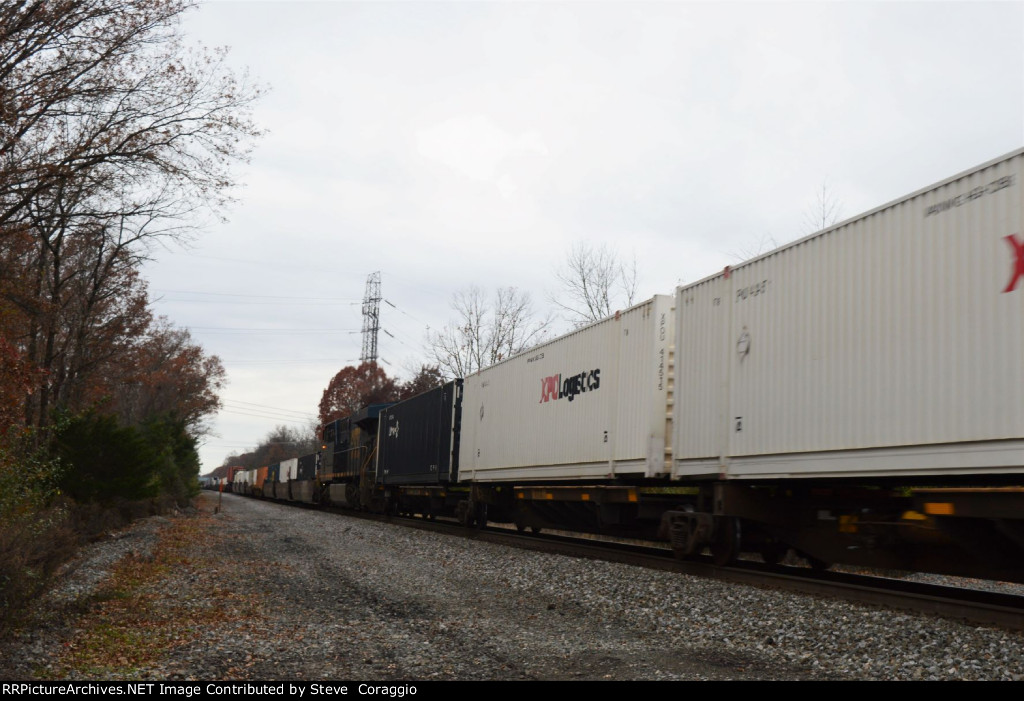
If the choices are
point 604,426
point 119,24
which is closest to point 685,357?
point 604,426

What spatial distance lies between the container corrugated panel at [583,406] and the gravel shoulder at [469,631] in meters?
1.82

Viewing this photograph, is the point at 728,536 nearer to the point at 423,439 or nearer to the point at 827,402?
the point at 827,402

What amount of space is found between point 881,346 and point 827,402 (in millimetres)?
880

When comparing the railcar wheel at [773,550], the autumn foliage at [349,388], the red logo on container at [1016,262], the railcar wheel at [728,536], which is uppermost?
the autumn foliage at [349,388]

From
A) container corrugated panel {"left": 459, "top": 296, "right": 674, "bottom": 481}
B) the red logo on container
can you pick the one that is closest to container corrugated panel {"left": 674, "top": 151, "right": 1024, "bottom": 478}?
the red logo on container

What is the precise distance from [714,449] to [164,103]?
12169 millimetres

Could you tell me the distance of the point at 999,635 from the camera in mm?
5945

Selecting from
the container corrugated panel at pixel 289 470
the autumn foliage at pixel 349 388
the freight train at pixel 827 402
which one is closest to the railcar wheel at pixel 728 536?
the freight train at pixel 827 402

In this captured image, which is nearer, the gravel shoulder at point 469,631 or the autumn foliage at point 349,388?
the gravel shoulder at point 469,631

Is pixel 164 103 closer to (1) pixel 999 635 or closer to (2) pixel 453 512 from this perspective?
(2) pixel 453 512

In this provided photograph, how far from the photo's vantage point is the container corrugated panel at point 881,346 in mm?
6086

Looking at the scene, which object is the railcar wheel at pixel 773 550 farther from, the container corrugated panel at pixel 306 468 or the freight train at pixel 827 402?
the container corrugated panel at pixel 306 468

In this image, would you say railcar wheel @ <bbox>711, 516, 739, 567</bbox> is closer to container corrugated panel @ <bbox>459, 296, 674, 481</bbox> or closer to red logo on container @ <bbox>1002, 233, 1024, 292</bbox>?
container corrugated panel @ <bbox>459, 296, 674, 481</bbox>

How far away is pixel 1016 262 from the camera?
592cm
